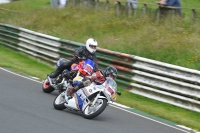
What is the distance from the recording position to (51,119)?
10.2 meters

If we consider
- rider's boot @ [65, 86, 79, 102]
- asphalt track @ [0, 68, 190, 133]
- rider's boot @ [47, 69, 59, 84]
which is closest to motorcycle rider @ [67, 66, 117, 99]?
rider's boot @ [65, 86, 79, 102]

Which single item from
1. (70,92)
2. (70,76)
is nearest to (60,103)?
(70,92)

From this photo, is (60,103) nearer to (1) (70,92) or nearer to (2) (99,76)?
(1) (70,92)

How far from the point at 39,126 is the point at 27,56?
Answer: 956cm

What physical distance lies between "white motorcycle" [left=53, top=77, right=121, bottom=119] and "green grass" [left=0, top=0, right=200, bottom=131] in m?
1.91

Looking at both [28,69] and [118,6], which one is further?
[118,6]

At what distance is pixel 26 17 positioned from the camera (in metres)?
24.2

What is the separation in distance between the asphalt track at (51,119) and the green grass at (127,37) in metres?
0.90

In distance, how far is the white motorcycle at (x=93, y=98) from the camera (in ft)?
33.8

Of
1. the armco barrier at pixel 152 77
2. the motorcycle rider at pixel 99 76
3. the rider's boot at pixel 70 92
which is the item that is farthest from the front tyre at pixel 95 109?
the armco barrier at pixel 152 77

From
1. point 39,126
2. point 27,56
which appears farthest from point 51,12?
point 39,126

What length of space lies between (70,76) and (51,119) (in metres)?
1.72

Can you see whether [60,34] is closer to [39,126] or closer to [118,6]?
[118,6]

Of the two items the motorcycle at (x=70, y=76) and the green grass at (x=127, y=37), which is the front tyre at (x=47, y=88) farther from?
the green grass at (x=127, y=37)
